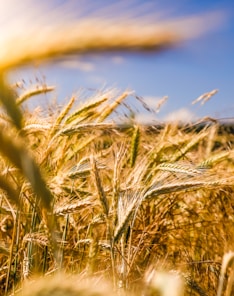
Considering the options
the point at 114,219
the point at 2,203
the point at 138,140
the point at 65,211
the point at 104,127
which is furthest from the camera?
the point at 138,140

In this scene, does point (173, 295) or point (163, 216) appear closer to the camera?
point (173, 295)

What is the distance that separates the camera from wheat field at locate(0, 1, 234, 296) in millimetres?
831

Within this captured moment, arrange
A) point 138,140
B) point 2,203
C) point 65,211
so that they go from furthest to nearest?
point 138,140, point 2,203, point 65,211

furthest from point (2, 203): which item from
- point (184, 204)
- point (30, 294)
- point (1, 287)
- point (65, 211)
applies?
point (30, 294)

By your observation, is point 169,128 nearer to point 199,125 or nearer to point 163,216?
point 199,125

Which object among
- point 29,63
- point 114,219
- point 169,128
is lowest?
point 114,219

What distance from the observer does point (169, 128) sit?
3068 mm

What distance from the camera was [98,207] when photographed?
230 centimetres

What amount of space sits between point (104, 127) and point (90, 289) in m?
1.22

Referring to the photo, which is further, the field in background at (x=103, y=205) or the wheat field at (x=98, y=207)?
the field in background at (x=103, y=205)

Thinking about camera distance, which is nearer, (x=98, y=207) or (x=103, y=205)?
(x=103, y=205)

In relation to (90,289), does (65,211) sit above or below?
above

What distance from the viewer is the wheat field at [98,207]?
2.73 ft

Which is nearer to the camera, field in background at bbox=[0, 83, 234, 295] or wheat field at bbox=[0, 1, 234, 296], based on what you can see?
wheat field at bbox=[0, 1, 234, 296]
